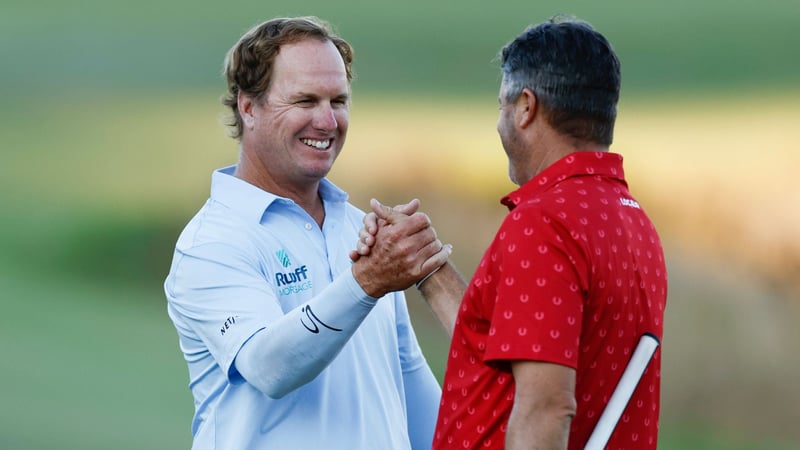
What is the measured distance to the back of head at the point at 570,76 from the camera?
185cm

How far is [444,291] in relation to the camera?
243 cm

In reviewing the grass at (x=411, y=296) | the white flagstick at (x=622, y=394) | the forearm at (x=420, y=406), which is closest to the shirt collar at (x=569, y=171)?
the white flagstick at (x=622, y=394)

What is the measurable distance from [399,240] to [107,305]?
16.3ft

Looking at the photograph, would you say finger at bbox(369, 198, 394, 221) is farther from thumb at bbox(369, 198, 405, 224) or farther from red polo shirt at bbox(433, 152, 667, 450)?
red polo shirt at bbox(433, 152, 667, 450)

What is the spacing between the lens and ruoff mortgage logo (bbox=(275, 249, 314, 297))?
8.27 feet

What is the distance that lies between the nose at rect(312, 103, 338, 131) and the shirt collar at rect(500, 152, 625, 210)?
0.88 m

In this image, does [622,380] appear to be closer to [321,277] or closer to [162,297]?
[321,277]

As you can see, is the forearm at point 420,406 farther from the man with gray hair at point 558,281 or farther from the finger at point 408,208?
the man with gray hair at point 558,281

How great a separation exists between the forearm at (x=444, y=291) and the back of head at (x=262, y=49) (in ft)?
2.25

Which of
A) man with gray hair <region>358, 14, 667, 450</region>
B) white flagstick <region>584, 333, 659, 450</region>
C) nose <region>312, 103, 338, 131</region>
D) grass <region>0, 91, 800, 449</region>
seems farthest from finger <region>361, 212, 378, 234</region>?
grass <region>0, 91, 800, 449</region>

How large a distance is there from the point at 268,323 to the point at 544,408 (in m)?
0.83

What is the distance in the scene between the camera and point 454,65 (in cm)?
619

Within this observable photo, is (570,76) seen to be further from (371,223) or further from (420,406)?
(420,406)

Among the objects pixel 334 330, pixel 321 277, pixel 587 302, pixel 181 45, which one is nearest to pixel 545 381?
pixel 587 302
